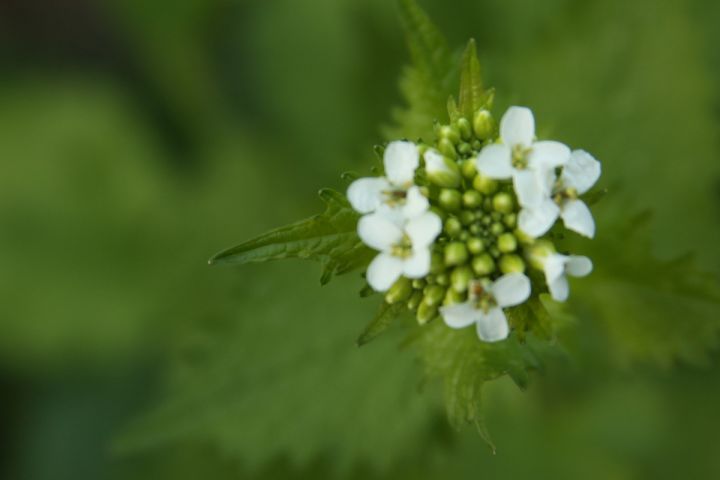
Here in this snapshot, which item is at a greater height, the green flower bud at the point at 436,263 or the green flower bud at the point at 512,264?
the green flower bud at the point at 436,263

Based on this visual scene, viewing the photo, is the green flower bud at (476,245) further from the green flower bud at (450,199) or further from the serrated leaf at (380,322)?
the serrated leaf at (380,322)

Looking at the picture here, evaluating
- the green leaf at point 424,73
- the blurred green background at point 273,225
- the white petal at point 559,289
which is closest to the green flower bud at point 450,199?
the white petal at point 559,289

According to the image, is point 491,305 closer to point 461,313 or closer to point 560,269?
point 461,313

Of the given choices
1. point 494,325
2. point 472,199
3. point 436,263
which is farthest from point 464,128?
point 494,325

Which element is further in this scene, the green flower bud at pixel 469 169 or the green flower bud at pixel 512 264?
the green flower bud at pixel 469 169

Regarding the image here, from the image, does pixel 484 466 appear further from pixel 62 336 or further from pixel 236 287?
pixel 62 336

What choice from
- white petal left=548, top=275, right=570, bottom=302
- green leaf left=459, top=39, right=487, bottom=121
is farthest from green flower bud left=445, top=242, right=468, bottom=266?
green leaf left=459, top=39, right=487, bottom=121

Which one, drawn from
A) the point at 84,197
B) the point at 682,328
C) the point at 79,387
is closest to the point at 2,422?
the point at 79,387

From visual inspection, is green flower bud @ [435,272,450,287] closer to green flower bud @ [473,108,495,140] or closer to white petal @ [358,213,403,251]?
white petal @ [358,213,403,251]
